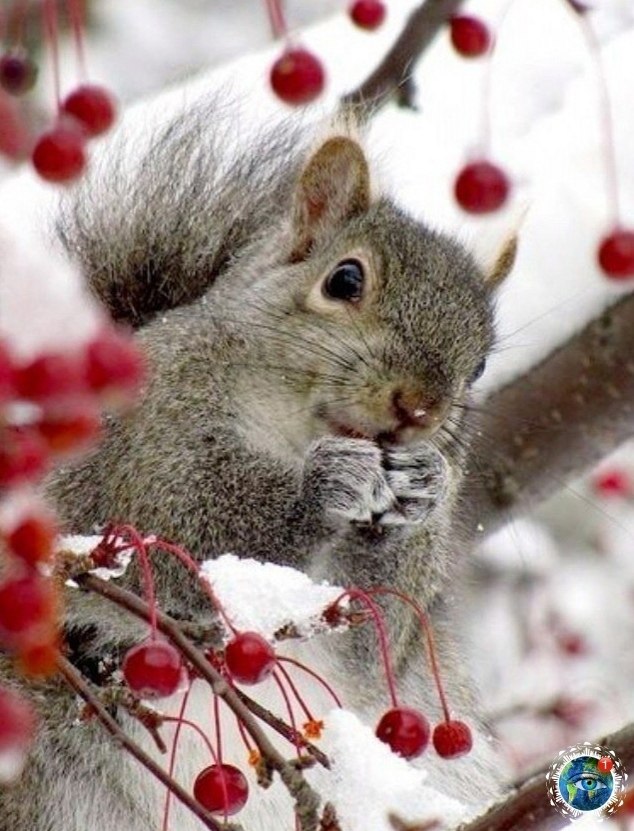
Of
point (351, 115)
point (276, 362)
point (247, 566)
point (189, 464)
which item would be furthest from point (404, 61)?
point (247, 566)

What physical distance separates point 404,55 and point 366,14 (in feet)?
0.59

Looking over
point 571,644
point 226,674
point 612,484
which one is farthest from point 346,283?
point 571,644

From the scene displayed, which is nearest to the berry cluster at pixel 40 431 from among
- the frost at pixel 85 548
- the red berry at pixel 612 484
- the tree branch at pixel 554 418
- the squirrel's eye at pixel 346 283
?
the frost at pixel 85 548

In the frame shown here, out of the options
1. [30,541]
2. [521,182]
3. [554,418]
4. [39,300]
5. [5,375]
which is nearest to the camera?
[5,375]

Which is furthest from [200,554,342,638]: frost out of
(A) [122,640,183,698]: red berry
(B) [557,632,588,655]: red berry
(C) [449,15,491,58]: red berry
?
(B) [557,632,588,655]: red berry

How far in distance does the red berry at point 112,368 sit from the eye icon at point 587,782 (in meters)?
0.57

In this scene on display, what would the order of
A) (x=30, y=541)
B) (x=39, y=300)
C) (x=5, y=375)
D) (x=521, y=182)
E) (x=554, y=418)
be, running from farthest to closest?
(x=521, y=182), (x=554, y=418), (x=39, y=300), (x=30, y=541), (x=5, y=375)

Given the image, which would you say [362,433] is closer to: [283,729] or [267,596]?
[267,596]

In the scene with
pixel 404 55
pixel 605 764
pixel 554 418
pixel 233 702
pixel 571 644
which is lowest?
pixel 571 644

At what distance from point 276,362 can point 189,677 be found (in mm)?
853

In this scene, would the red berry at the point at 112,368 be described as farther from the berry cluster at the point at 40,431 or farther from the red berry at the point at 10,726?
the red berry at the point at 10,726

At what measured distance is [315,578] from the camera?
2512 mm

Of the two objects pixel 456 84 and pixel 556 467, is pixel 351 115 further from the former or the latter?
pixel 456 84

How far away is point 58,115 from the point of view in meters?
1.81
